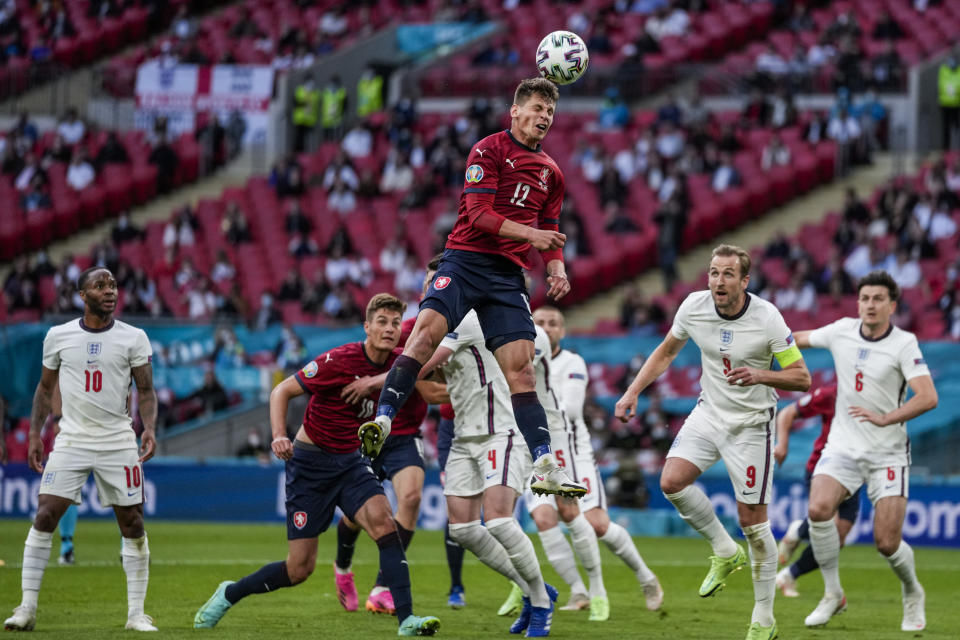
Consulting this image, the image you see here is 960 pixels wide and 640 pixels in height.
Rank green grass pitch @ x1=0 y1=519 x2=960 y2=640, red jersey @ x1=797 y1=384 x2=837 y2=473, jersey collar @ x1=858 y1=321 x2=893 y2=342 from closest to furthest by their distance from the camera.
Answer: green grass pitch @ x1=0 y1=519 x2=960 y2=640 → jersey collar @ x1=858 y1=321 x2=893 y2=342 → red jersey @ x1=797 y1=384 x2=837 y2=473

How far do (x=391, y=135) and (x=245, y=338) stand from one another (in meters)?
9.49

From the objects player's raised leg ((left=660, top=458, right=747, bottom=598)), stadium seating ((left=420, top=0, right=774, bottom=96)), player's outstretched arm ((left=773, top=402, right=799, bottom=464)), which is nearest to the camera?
player's raised leg ((left=660, top=458, right=747, bottom=598))

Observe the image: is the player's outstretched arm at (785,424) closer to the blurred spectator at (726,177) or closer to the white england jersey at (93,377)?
the white england jersey at (93,377)

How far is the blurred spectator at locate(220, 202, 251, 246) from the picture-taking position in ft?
97.3

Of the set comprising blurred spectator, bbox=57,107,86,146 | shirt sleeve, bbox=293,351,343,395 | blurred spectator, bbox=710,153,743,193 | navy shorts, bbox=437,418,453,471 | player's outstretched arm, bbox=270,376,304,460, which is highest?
blurred spectator, bbox=57,107,86,146

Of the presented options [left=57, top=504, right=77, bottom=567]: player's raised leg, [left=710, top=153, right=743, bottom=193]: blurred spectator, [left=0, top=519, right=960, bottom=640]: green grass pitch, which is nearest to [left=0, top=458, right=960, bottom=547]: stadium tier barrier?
[left=0, top=519, right=960, bottom=640]: green grass pitch

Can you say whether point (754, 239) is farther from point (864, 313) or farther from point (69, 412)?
point (69, 412)

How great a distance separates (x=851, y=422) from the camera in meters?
11.1

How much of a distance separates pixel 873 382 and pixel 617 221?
1652 cm

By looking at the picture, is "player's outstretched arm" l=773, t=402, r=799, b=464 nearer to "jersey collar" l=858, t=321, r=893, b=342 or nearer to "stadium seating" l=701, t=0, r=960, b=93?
"jersey collar" l=858, t=321, r=893, b=342

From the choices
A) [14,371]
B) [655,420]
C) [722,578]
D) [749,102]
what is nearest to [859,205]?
[749,102]

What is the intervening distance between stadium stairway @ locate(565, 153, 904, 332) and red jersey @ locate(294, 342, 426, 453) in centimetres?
1635

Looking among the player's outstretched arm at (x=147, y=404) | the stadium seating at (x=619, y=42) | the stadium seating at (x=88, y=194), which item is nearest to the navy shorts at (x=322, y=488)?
the player's outstretched arm at (x=147, y=404)

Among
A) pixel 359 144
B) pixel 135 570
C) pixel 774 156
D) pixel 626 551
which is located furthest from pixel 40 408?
pixel 359 144
